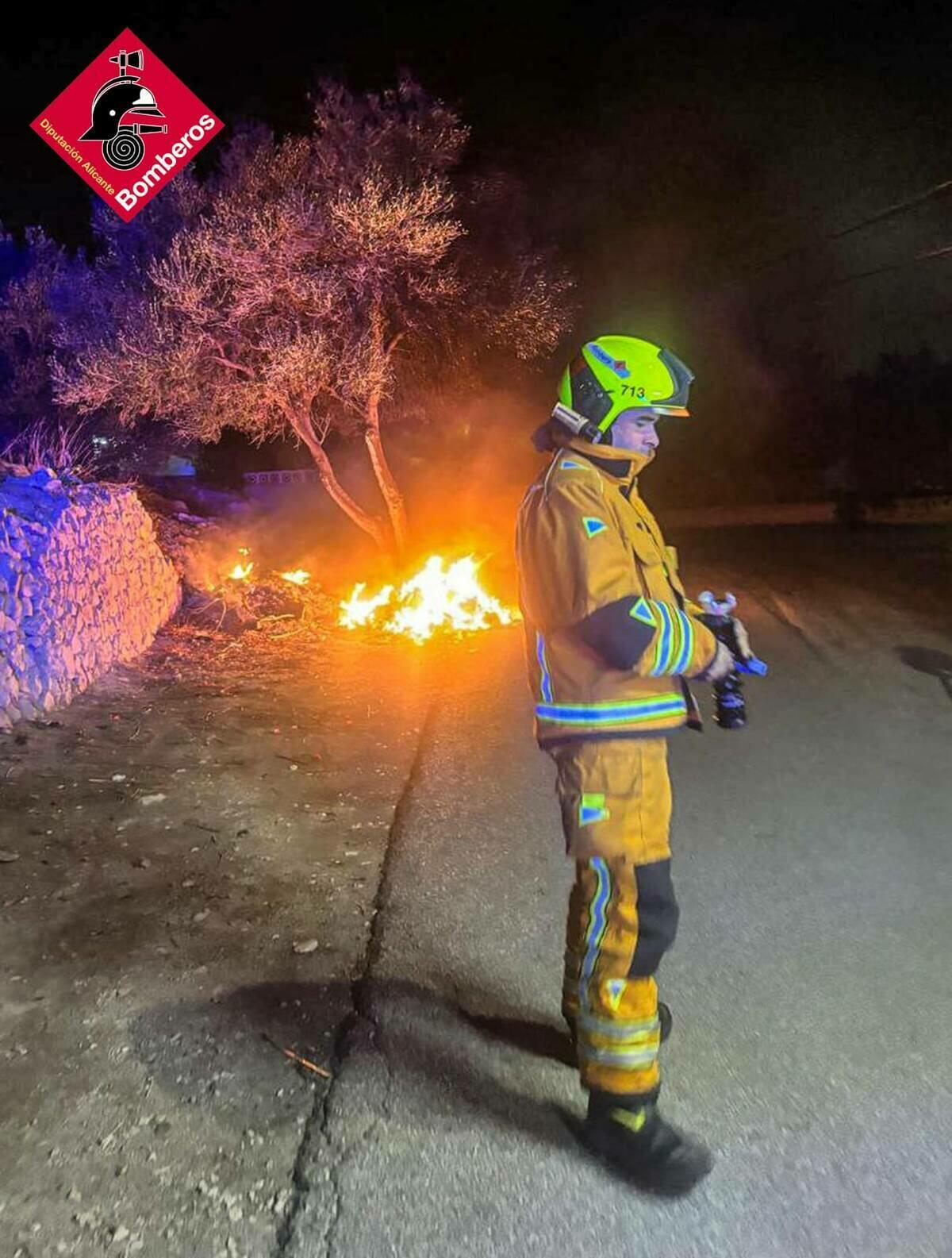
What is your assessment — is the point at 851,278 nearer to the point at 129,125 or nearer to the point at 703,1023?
the point at 129,125

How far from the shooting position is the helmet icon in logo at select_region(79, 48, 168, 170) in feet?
35.3

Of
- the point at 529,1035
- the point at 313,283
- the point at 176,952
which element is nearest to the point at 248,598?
the point at 313,283

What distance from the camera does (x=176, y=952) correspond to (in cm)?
364

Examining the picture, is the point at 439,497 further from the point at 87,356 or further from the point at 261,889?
the point at 261,889

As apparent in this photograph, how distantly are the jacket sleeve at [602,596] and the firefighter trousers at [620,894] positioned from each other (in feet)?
0.83

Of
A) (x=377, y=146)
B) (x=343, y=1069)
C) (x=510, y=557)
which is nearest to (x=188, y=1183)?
(x=343, y=1069)

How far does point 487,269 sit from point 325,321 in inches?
85.5

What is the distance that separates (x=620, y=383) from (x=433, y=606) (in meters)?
7.95

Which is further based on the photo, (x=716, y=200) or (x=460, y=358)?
(x=716, y=200)

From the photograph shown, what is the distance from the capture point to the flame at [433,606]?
10.2 metres

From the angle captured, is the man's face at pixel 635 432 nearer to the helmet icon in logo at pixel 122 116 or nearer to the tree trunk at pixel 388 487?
the tree trunk at pixel 388 487

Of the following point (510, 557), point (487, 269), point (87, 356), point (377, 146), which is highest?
point (377, 146)

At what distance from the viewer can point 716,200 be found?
54.6 ft

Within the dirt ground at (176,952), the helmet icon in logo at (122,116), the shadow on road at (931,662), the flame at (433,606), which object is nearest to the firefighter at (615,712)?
the dirt ground at (176,952)
